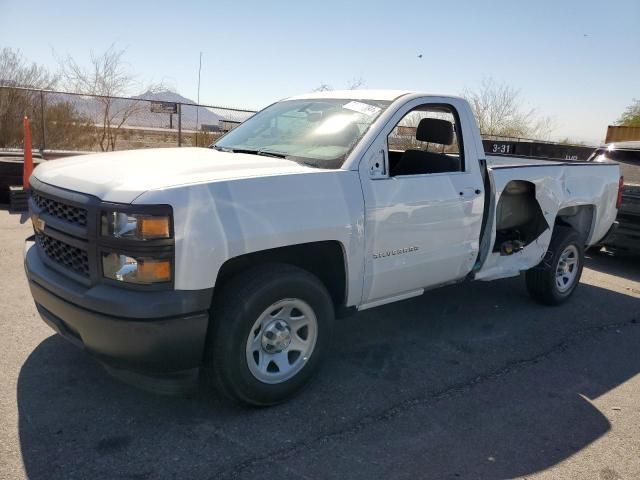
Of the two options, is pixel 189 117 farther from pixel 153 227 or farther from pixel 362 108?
pixel 153 227

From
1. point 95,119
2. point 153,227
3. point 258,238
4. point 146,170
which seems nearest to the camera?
point 153,227

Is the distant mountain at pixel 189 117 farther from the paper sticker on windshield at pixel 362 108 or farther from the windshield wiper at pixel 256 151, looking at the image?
the paper sticker on windshield at pixel 362 108

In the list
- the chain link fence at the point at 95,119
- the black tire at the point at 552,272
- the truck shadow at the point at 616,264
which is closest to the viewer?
the black tire at the point at 552,272

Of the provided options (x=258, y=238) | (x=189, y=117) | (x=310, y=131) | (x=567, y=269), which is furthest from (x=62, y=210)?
(x=189, y=117)

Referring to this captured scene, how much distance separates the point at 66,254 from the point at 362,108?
7.33 feet

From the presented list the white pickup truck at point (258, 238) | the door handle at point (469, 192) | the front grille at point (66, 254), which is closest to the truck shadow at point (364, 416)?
the white pickup truck at point (258, 238)

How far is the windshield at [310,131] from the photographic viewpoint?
3.69 m

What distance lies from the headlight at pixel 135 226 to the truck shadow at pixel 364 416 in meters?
1.12

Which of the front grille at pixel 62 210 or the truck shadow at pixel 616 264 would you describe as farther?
the truck shadow at pixel 616 264

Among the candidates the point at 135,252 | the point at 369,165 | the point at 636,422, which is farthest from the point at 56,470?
the point at 636,422

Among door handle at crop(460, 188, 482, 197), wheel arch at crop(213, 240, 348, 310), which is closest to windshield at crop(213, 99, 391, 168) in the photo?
wheel arch at crop(213, 240, 348, 310)

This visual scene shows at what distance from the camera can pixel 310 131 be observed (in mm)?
3994

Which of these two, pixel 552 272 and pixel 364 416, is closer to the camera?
pixel 364 416

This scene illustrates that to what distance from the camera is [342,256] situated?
350 centimetres
